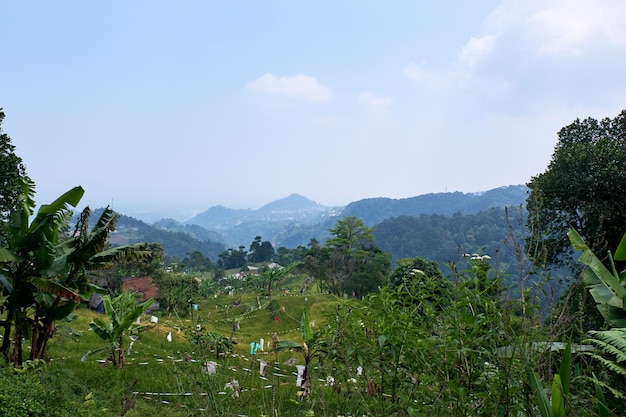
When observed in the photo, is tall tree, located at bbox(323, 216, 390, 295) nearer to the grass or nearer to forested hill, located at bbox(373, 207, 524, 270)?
the grass

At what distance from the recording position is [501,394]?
2.32 m

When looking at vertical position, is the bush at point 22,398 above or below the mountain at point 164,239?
above

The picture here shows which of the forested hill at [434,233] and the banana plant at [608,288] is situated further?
the forested hill at [434,233]

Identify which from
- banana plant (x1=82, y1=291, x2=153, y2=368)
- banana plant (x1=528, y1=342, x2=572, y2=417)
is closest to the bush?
banana plant (x1=82, y1=291, x2=153, y2=368)

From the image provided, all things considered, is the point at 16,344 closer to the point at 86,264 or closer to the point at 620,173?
the point at 86,264

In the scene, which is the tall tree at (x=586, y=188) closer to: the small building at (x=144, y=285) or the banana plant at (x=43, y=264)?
the banana plant at (x=43, y=264)

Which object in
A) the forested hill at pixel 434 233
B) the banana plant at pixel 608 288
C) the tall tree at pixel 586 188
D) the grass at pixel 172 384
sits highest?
the tall tree at pixel 586 188

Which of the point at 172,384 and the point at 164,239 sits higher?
the point at 172,384

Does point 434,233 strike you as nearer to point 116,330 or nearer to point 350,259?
point 350,259

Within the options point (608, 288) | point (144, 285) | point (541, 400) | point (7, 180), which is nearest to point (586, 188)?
point (608, 288)

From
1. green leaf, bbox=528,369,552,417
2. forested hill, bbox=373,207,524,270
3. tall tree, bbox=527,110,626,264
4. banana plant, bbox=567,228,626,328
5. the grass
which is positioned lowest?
forested hill, bbox=373,207,524,270

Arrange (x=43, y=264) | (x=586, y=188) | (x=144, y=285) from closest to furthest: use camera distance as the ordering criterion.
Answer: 1. (x=43, y=264)
2. (x=586, y=188)
3. (x=144, y=285)

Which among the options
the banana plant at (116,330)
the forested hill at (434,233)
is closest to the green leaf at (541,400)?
the banana plant at (116,330)

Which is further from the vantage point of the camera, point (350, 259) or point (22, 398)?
point (350, 259)
